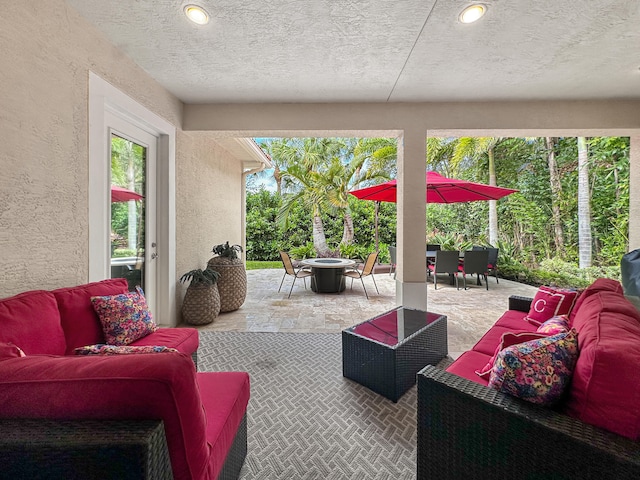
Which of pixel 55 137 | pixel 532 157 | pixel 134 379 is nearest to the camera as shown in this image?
pixel 134 379

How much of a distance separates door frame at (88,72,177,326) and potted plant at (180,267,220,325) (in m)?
0.19

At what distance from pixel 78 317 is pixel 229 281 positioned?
2.34 metres

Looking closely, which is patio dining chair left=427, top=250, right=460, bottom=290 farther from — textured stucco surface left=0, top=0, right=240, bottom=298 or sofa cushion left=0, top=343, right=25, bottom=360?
sofa cushion left=0, top=343, right=25, bottom=360

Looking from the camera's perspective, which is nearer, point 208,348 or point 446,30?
point 446,30

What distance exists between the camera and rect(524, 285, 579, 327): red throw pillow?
6.89ft

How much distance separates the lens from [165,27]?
7.55ft

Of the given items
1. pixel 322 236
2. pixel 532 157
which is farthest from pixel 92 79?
pixel 532 157

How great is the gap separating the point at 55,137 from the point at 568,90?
17.4 ft

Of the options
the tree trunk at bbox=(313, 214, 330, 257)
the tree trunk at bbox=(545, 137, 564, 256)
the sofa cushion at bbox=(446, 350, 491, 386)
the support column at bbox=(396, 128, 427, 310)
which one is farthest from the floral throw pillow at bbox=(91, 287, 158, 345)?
the tree trunk at bbox=(545, 137, 564, 256)

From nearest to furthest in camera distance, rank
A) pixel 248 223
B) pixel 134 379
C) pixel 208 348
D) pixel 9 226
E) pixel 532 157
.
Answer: pixel 134 379
pixel 9 226
pixel 208 348
pixel 532 157
pixel 248 223

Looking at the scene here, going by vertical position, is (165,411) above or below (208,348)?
above

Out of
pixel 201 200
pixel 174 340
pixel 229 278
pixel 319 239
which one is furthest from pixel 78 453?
pixel 319 239

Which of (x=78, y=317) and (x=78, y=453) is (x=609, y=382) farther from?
(x=78, y=317)

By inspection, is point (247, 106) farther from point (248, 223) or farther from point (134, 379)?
point (248, 223)
